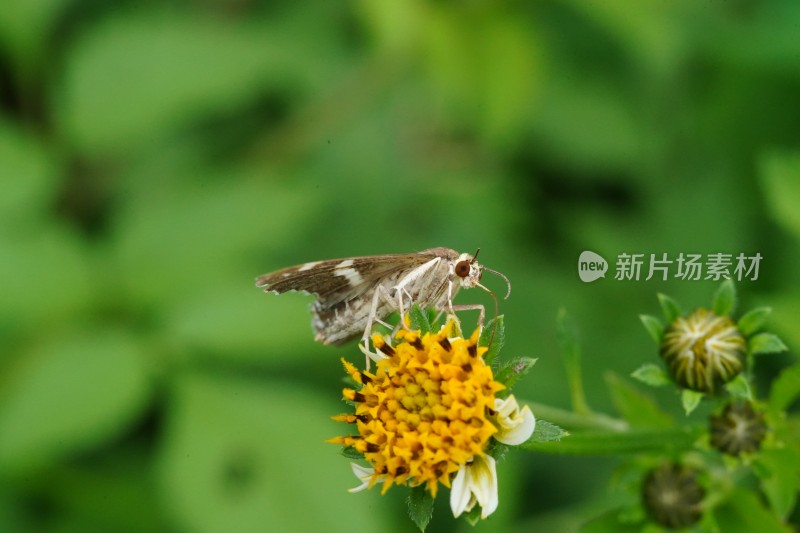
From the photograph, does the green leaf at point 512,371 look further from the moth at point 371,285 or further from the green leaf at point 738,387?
the green leaf at point 738,387

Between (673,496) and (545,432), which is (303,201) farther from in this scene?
(545,432)

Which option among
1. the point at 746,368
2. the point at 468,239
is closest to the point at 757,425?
the point at 746,368

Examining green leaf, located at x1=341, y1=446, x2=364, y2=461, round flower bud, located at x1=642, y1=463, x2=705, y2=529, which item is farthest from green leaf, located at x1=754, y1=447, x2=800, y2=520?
green leaf, located at x1=341, y1=446, x2=364, y2=461

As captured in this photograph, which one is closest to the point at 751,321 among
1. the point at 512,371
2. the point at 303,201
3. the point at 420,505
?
the point at 512,371

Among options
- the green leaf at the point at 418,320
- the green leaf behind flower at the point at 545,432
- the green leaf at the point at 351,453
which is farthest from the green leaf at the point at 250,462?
the green leaf behind flower at the point at 545,432

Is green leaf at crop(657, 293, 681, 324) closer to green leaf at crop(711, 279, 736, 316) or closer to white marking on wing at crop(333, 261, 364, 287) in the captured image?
green leaf at crop(711, 279, 736, 316)
